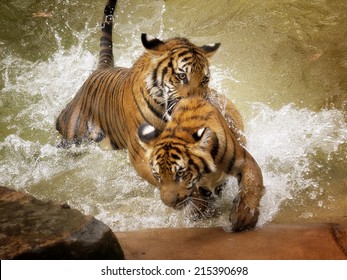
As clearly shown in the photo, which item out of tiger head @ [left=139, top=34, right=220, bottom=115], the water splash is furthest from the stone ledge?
tiger head @ [left=139, top=34, right=220, bottom=115]

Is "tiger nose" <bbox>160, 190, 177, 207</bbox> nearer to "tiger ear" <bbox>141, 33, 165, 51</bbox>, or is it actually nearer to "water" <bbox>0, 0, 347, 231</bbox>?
"water" <bbox>0, 0, 347, 231</bbox>

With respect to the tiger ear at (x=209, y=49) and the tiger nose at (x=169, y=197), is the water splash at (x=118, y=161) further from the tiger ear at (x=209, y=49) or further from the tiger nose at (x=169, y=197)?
the tiger ear at (x=209, y=49)

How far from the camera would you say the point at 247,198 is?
2.75 metres

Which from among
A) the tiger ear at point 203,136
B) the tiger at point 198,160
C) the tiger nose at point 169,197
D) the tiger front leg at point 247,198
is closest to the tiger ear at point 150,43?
the tiger at point 198,160

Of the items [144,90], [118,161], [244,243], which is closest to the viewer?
[244,243]

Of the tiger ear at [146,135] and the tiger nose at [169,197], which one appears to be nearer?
the tiger nose at [169,197]

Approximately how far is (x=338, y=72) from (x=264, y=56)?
2.79ft

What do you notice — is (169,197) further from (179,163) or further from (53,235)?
(53,235)

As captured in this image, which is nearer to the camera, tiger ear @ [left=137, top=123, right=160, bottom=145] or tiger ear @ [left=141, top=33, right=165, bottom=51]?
tiger ear @ [left=137, top=123, right=160, bottom=145]

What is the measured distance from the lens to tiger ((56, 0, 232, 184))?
3.30 m

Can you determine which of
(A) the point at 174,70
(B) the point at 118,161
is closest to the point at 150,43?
(A) the point at 174,70

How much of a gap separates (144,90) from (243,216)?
4.14 feet

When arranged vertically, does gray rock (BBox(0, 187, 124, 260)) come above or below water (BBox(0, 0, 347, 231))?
above

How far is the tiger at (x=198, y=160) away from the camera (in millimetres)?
2592
